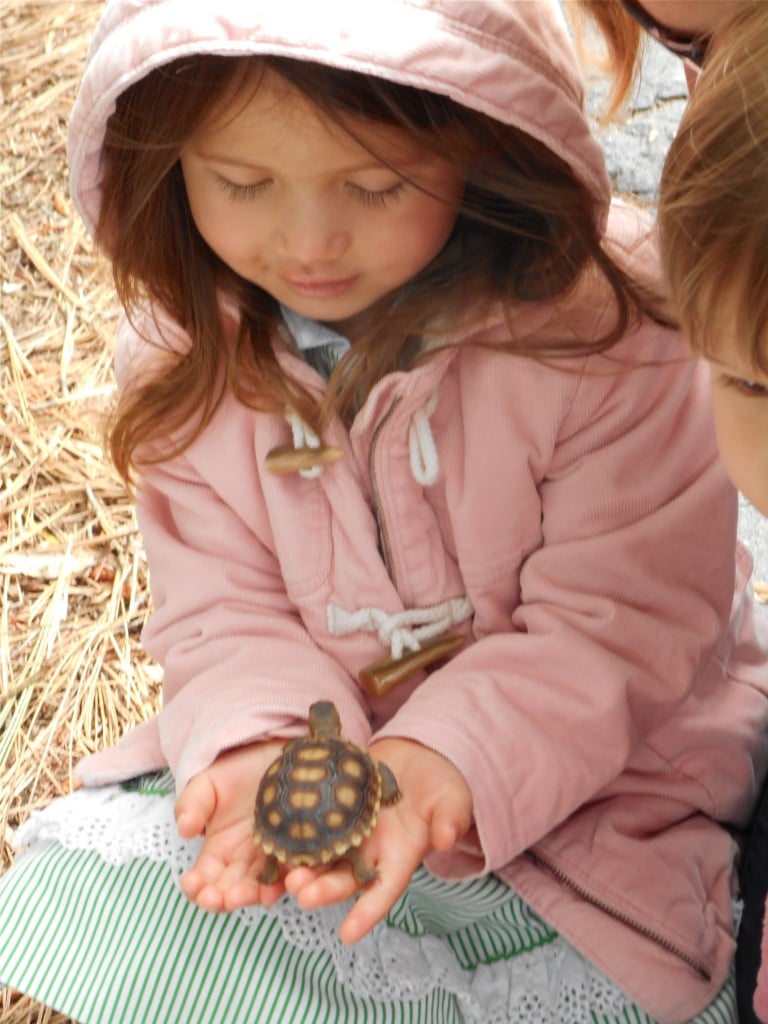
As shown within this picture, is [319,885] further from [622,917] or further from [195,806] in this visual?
[622,917]

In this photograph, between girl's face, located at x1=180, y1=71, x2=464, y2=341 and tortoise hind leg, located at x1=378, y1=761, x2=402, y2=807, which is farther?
tortoise hind leg, located at x1=378, y1=761, x2=402, y2=807

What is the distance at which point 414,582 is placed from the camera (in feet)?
4.92

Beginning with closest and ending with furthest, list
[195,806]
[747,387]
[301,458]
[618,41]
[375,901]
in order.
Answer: [747,387] → [375,901] → [195,806] → [301,458] → [618,41]

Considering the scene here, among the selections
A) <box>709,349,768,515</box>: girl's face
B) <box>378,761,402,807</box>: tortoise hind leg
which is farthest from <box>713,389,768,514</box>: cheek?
<box>378,761,402,807</box>: tortoise hind leg

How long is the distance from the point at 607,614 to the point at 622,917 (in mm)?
314

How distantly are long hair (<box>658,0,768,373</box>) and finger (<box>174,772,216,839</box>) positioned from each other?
69 cm

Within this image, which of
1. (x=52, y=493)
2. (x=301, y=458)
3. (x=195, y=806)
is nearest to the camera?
(x=195, y=806)

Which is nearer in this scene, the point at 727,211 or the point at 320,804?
the point at 727,211

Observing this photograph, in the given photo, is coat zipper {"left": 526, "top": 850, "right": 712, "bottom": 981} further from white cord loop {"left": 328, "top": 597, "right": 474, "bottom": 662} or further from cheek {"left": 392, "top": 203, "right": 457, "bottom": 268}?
cheek {"left": 392, "top": 203, "right": 457, "bottom": 268}

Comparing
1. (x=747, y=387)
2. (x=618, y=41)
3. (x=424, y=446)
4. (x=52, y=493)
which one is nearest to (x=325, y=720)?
(x=424, y=446)

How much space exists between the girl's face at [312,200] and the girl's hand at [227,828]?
19.4 inches

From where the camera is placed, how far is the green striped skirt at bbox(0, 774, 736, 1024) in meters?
1.38

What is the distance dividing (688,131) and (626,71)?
2.12 ft

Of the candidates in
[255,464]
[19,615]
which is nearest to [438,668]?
[255,464]
